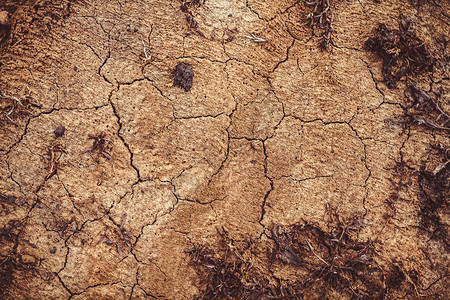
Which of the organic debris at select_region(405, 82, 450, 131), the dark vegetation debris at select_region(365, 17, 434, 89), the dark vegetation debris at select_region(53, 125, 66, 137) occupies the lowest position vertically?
the dark vegetation debris at select_region(53, 125, 66, 137)

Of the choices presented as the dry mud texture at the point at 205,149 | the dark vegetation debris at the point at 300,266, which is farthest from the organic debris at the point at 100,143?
the dark vegetation debris at the point at 300,266

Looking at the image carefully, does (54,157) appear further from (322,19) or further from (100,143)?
(322,19)

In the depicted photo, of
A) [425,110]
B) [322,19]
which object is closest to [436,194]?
[425,110]

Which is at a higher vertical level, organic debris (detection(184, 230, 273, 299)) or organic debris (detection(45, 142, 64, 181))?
organic debris (detection(45, 142, 64, 181))

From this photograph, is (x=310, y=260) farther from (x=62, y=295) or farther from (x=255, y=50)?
(x=62, y=295)

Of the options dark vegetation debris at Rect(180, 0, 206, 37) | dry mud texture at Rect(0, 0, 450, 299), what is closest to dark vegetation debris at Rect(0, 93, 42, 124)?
dry mud texture at Rect(0, 0, 450, 299)

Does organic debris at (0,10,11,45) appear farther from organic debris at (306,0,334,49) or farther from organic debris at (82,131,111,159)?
organic debris at (306,0,334,49)

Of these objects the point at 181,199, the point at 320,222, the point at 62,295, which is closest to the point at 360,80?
the point at 320,222
